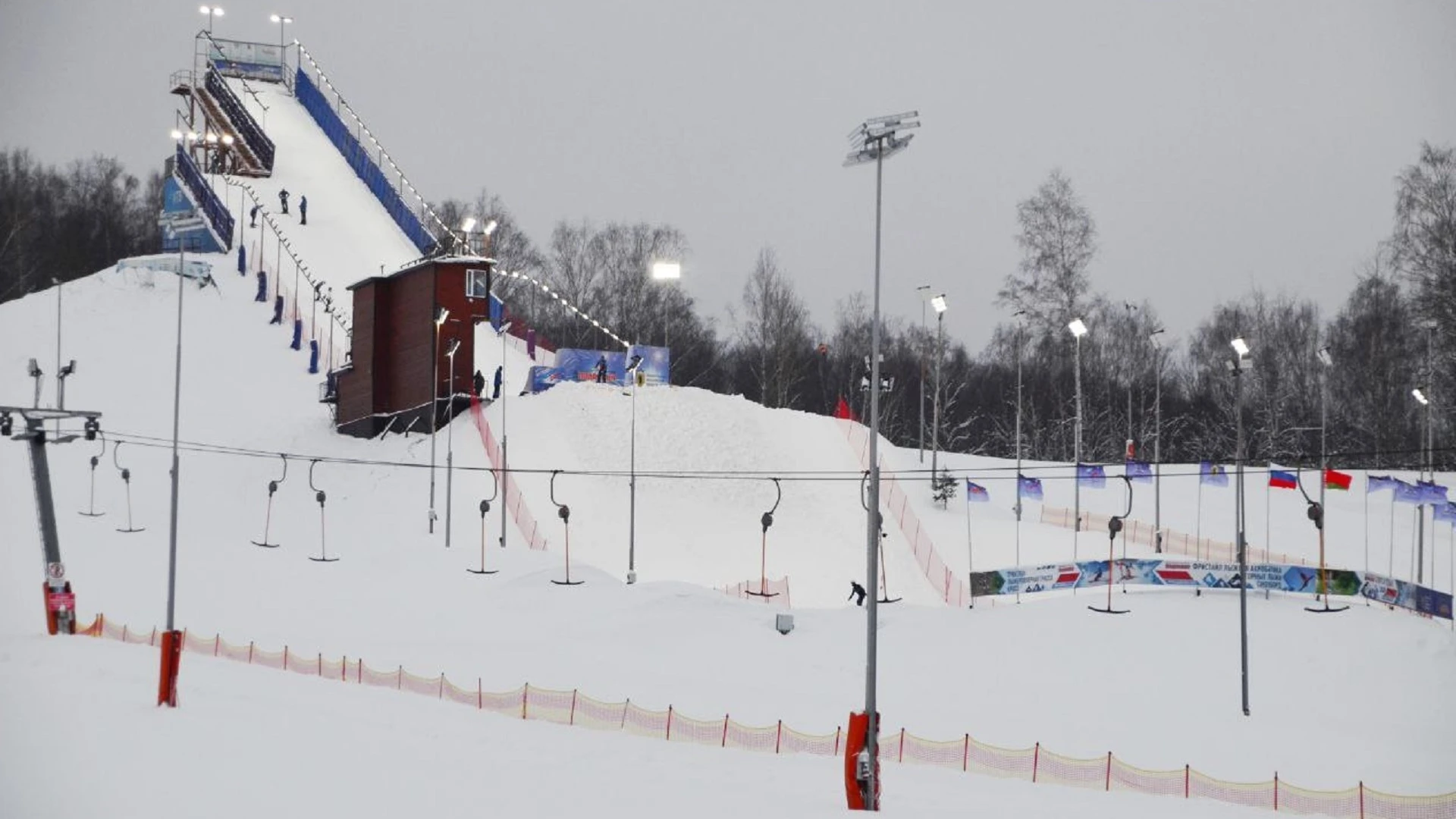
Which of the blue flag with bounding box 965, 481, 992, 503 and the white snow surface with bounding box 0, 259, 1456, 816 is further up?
the blue flag with bounding box 965, 481, 992, 503

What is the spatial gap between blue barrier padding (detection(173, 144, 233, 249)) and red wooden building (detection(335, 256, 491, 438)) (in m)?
21.9

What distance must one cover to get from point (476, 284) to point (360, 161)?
3500cm

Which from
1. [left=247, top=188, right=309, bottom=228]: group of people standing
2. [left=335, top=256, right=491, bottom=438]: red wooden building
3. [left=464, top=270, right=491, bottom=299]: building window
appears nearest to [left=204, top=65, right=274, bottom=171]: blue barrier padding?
[left=247, top=188, right=309, bottom=228]: group of people standing

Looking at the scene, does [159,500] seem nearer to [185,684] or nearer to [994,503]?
[185,684]

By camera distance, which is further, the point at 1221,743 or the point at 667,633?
the point at 667,633

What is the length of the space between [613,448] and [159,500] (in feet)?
53.5

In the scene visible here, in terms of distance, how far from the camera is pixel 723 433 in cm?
4894

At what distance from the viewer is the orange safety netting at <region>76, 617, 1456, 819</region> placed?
1984 centimetres

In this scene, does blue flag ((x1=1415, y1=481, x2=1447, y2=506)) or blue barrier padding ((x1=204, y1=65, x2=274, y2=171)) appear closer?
blue flag ((x1=1415, y1=481, x2=1447, y2=506))

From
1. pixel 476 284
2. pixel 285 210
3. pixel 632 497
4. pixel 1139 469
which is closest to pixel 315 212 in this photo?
pixel 285 210

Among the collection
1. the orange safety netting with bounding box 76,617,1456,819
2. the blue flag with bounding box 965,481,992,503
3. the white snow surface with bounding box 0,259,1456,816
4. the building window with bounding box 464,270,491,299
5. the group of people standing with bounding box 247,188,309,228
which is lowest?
the orange safety netting with bounding box 76,617,1456,819

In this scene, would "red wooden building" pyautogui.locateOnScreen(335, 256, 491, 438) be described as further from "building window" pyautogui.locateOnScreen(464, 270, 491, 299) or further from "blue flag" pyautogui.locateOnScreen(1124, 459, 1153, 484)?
"blue flag" pyautogui.locateOnScreen(1124, 459, 1153, 484)

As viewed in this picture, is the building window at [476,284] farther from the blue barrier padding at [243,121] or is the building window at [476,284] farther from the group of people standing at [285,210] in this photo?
the blue barrier padding at [243,121]

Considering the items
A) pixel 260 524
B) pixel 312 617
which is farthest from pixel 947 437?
pixel 312 617
